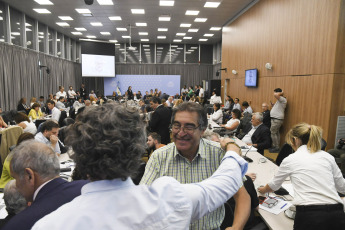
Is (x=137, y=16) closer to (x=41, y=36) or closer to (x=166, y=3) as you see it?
(x=166, y=3)

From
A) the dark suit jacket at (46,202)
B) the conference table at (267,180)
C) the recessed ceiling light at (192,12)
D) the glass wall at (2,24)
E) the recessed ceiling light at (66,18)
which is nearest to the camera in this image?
the dark suit jacket at (46,202)

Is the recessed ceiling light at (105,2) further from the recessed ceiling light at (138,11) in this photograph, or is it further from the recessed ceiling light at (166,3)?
the recessed ceiling light at (166,3)

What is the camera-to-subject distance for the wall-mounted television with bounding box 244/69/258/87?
8.18m

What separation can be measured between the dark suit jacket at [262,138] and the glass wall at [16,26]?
923cm

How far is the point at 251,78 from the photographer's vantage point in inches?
337

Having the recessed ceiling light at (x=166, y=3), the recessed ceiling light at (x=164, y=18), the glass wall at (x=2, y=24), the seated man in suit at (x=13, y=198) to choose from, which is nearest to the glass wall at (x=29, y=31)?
the glass wall at (x=2, y=24)

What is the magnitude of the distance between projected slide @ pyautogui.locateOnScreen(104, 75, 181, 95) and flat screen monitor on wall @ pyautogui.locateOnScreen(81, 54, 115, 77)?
1.05 meters

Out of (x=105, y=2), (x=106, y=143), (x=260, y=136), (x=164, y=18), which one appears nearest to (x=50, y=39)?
(x=105, y=2)

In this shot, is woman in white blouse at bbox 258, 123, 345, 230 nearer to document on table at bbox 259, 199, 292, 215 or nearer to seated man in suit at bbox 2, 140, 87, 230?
document on table at bbox 259, 199, 292, 215

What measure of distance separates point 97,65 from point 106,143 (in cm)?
1489

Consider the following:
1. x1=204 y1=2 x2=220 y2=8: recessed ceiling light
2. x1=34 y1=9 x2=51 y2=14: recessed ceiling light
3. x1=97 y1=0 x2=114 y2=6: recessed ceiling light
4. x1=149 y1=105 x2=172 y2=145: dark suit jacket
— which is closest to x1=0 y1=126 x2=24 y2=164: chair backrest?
x1=149 y1=105 x2=172 y2=145: dark suit jacket

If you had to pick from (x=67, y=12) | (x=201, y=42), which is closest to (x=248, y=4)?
(x=67, y=12)

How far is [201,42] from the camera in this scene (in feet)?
54.5

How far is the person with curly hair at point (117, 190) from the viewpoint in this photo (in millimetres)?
657
